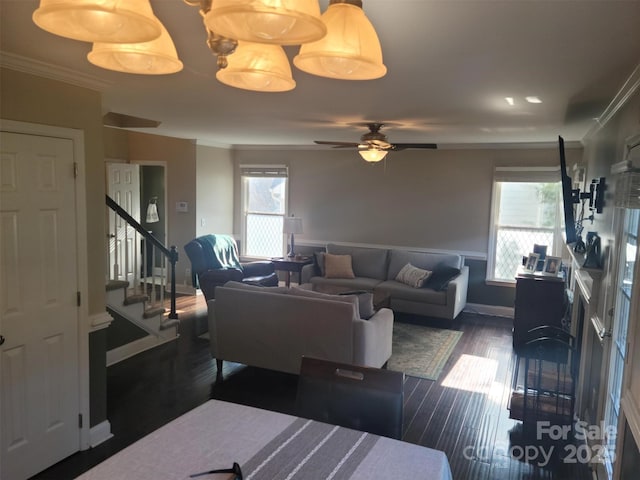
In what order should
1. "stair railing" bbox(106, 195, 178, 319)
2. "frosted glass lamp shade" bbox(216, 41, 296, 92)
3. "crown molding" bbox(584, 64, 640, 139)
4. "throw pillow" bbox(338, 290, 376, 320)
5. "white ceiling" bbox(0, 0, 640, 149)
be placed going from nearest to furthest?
"frosted glass lamp shade" bbox(216, 41, 296, 92) < "white ceiling" bbox(0, 0, 640, 149) < "crown molding" bbox(584, 64, 640, 139) < "throw pillow" bbox(338, 290, 376, 320) < "stair railing" bbox(106, 195, 178, 319)

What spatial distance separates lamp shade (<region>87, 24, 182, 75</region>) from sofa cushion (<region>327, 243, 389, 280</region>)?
19.8ft

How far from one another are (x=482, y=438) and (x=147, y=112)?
4014mm

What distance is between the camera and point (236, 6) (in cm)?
93

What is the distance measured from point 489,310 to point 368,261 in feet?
6.19

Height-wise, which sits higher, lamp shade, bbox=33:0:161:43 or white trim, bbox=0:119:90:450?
lamp shade, bbox=33:0:161:43

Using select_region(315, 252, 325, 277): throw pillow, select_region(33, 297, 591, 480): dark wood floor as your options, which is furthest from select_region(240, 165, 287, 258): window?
select_region(33, 297, 591, 480): dark wood floor

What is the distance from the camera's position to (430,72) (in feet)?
8.59

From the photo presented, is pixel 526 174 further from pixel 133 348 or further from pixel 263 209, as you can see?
pixel 133 348

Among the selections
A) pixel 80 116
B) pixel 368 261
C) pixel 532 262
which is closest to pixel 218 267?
pixel 368 261

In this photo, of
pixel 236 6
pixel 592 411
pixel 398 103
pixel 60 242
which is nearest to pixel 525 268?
pixel 592 411

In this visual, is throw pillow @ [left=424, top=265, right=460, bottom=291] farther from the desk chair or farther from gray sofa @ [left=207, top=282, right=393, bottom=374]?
the desk chair

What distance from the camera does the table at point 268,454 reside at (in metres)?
1.56

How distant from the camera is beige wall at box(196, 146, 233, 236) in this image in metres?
7.62

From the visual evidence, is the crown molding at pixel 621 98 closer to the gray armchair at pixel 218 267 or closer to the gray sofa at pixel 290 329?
the gray sofa at pixel 290 329
